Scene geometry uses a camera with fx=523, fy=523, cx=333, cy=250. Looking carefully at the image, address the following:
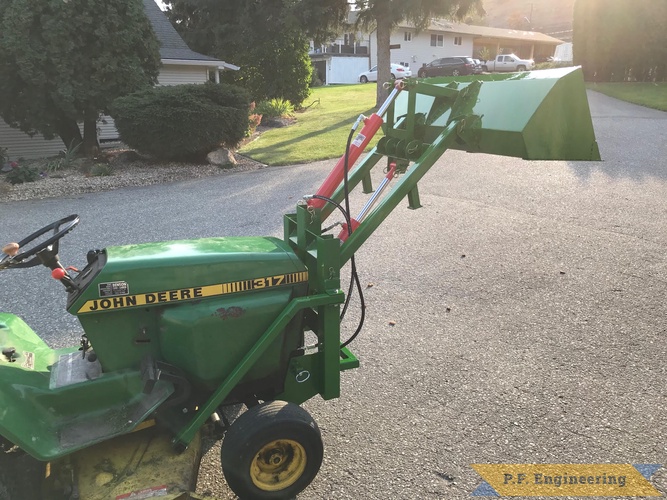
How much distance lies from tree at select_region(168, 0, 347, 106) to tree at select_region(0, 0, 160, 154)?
7.84m

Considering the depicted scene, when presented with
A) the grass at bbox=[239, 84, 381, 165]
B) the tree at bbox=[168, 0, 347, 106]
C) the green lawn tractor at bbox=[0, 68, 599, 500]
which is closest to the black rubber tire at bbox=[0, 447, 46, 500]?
the green lawn tractor at bbox=[0, 68, 599, 500]

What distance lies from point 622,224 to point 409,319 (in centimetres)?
409

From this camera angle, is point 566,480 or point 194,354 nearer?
point 194,354

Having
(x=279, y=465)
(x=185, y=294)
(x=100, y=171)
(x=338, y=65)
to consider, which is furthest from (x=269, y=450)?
(x=338, y=65)

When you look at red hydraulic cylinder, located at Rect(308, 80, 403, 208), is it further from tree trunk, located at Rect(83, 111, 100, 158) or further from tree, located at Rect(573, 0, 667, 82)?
tree, located at Rect(573, 0, 667, 82)

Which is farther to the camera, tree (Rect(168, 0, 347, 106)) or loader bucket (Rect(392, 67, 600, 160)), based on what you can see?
tree (Rect(168, 0, 347, 106))

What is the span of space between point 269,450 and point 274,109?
19.1 m

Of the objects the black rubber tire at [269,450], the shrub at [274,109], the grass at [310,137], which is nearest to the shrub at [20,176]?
the grass at [310,137]

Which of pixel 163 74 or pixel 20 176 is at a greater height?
pixel 163 74

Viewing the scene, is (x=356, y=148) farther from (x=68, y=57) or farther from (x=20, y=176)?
(x=68, y=57)

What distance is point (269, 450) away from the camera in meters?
2.49

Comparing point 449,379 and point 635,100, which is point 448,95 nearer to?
point 449,379

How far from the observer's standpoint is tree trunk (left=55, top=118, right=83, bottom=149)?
40.9ft

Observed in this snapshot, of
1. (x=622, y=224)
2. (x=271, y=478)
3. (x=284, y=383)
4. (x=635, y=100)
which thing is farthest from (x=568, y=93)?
(x=635, y=100)
